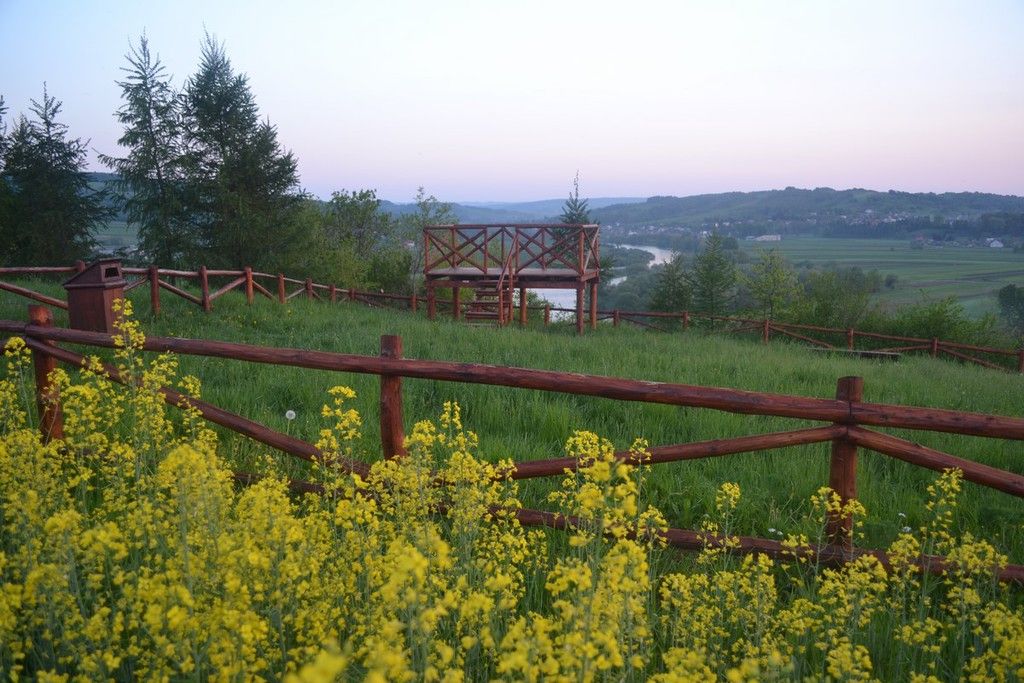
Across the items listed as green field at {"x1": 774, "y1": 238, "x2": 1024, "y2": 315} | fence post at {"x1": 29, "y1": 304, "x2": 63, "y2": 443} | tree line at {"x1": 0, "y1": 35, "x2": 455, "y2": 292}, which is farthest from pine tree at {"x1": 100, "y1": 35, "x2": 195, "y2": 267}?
green field at {"x1": 774, "y1": 238, "x2": 1024, "y2": 315}

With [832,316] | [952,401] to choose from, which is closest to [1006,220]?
[832,316]

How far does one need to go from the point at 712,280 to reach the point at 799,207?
9803 centimetres

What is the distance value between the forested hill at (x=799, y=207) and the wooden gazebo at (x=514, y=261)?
87.6m

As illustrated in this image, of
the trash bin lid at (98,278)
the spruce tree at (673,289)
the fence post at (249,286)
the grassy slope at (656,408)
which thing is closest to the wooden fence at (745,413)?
the grassy slope at (656,408)

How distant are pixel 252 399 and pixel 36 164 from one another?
26.6 metres

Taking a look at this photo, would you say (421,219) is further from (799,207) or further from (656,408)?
(799,207)

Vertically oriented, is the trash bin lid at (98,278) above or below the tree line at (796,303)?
above

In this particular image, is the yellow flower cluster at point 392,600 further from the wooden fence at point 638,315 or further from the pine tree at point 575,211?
the pine tree at point 575,211

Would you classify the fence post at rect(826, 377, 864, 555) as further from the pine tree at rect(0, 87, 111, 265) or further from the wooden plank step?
the pine tree at rect(0, 87, 111, 265)

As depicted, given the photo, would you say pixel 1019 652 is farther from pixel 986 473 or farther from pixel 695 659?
pixel 695 659

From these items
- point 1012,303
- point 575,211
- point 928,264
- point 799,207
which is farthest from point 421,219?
point 799,207

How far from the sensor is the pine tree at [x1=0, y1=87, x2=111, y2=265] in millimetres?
26188

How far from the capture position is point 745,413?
4125mm

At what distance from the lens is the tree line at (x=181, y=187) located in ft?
79.9
